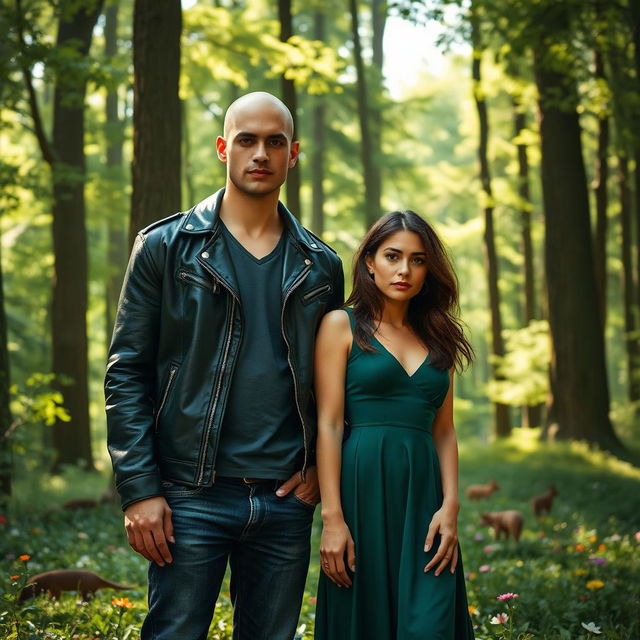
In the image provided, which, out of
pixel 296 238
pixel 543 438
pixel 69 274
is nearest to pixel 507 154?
pixel 543 438

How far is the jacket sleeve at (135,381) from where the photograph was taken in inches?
121

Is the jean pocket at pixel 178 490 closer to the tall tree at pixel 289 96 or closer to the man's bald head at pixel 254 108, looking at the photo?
the man's bald head at pixel 254 108

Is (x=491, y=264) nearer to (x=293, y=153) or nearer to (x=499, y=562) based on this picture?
(x=499, y=562)

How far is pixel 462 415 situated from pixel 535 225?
32.8 feet

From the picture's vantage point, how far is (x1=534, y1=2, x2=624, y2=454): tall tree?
14.0 m

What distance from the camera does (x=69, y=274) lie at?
1408cm

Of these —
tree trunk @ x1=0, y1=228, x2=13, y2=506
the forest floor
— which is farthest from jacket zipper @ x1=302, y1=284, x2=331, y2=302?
tree trunk @ x1=0, y1=228, x2=13, y2=506

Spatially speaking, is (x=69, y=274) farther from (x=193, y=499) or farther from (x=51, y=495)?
(x=193, y=499)

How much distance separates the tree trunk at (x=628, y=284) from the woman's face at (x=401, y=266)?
17022mm

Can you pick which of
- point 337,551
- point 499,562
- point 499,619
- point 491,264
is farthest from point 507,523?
point 491,264

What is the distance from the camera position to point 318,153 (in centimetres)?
2369

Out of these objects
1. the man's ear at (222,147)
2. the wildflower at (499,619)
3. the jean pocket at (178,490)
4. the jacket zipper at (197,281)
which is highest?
the man's ear at (222,147)

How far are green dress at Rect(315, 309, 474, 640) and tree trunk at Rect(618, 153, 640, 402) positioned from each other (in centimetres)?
1716

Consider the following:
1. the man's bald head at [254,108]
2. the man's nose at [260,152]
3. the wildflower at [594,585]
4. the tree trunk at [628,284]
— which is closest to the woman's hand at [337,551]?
the man's nose at [260,152]
